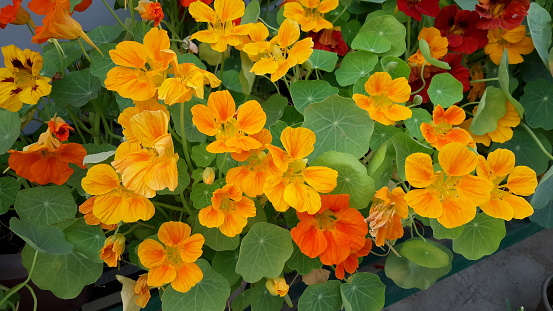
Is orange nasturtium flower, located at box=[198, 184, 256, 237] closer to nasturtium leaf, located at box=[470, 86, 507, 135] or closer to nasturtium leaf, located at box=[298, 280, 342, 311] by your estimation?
nasturtium leaf, located at box=[298, 280, 342, 311]

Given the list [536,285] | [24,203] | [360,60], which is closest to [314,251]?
[360,60]

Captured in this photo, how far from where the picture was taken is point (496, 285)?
1.87 m

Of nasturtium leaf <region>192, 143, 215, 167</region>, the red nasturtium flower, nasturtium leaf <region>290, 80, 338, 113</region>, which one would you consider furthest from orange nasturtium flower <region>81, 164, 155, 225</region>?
the red nasturtium flower

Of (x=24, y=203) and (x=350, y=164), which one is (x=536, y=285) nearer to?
(x=350, y=164)

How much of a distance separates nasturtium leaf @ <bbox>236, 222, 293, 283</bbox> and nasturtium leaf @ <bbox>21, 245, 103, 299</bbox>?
28cm

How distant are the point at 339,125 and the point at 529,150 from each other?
546 millimetres

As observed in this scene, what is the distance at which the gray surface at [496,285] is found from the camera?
1.79m

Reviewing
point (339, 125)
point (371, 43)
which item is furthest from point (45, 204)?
point (371, 43)

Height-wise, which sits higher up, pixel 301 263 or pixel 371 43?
pixel 371 43

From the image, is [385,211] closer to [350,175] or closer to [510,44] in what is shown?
[350,175]

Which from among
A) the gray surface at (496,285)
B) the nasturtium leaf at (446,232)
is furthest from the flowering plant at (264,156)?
the gray surface at (496,285)

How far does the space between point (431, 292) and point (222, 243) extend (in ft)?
4.39

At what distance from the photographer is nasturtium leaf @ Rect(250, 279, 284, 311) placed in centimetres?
85

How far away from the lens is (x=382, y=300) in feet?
2.95
